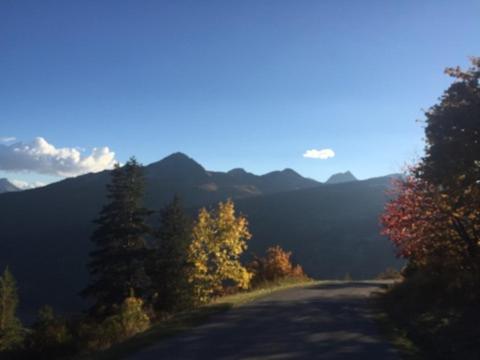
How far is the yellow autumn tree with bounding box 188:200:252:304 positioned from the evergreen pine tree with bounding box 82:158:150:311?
3.05m

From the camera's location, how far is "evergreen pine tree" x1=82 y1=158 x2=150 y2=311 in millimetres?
29406

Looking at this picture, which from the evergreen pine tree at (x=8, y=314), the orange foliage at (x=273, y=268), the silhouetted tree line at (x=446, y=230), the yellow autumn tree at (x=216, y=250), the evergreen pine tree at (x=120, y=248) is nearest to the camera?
the silhouetted tree line at (x=446, y=230)

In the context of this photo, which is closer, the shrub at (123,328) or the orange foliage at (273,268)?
the shrub at (123,328)

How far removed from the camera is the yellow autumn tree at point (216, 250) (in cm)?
3045

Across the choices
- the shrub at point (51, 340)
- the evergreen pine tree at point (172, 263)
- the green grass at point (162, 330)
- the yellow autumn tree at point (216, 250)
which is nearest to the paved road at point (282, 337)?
the green grass at point (162, 330)

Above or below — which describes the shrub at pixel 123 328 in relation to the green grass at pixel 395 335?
above

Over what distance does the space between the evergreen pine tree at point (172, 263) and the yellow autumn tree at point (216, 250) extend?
64 centimetres

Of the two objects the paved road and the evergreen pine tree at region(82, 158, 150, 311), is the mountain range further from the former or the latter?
the paved road

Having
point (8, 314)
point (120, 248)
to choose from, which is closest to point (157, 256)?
point (120, 248)

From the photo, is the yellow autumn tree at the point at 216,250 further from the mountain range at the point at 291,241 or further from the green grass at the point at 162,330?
the mountain range at the point at 291,241

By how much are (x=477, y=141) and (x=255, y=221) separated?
129 metres

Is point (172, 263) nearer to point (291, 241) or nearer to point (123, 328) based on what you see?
point (123, 328)

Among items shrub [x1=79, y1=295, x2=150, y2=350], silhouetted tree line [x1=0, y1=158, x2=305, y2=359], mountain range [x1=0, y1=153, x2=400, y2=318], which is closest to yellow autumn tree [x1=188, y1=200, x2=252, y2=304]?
silhouetted tree line [x1=0, y1=158, x2=305, y2=359]

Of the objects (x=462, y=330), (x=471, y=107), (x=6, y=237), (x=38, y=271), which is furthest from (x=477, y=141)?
(x=6, y=237)
